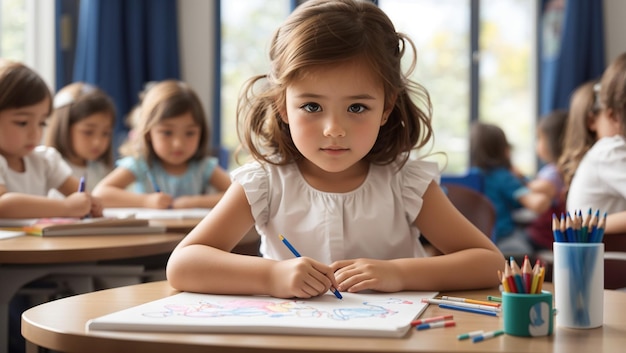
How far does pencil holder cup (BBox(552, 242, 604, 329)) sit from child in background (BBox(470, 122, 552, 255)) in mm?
3371

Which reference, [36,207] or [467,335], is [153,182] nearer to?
[36,207]

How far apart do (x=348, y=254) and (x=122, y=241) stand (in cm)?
67

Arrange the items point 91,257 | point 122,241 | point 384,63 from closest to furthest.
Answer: point 384,63
point 91,257
point 122,241

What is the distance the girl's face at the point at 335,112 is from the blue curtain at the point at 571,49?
5.07m

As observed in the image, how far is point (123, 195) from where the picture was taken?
326 cm

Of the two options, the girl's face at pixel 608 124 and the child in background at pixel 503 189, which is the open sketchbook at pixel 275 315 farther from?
the child in background at pixel 503 189

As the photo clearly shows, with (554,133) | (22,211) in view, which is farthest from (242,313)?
(554,133)

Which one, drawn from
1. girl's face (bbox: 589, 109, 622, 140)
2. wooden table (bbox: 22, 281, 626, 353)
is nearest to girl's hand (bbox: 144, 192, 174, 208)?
girl's face (bbox: 589, 109, 622, 140)

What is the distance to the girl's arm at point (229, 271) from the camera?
122 centimetres

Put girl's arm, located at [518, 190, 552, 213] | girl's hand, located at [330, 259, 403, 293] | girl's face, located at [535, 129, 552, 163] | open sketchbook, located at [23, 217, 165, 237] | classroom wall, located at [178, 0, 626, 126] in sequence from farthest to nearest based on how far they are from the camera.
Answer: classroom wall, located at [178, 0, 626, 126]
girl's face, located at [535, 129, 552, 163]
girl's arm, located at [518, 190, 552, 213]
open sketchbook, located at [23, 217, 165, 237]
girl's hand, located at [330, 259, 403, 293]

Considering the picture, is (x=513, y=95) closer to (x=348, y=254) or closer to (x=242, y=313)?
(x=348, y=254)

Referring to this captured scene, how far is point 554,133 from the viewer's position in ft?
16.2

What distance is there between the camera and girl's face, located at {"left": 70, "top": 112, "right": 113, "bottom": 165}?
12.2ft

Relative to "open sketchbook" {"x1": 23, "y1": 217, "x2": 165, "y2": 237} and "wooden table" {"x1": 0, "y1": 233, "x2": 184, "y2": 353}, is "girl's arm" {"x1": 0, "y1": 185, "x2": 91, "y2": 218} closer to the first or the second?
"open sketchbook" {"x1": 23, "y1": 217, "x2": 165, "y2": 237}
